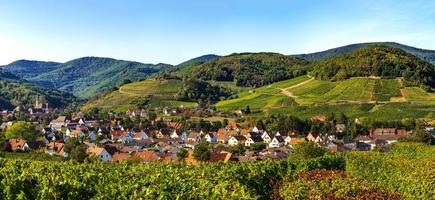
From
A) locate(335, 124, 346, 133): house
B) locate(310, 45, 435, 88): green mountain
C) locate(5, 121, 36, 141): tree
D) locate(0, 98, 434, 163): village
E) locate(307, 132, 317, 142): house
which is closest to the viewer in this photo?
locate(0, 98, 434, 163): village

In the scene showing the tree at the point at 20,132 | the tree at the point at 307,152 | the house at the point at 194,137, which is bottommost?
the house at the point at 194,137

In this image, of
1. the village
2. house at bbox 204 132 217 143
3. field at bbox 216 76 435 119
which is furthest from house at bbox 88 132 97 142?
field at bbox 216 76 435 119

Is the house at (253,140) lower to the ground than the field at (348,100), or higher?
lower

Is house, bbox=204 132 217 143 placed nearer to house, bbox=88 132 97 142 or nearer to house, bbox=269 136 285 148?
house, bbox=269 136 285 148

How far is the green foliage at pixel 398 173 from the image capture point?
57.5 ft

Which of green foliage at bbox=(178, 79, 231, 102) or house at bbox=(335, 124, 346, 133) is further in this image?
green foliage at bbox=(178, 79, 231, 102)

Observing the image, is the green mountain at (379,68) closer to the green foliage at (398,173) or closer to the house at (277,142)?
the house at (277,142)

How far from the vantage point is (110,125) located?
5620 inches

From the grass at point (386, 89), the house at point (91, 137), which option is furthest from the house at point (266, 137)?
the house at point (91, 137)

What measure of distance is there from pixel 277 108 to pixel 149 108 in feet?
192

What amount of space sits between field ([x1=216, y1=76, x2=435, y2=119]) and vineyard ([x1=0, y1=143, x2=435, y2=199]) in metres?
95.8

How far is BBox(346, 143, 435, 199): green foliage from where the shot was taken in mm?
17516

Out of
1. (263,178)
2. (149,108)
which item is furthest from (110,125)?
(263,178)

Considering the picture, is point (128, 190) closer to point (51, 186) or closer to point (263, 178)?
Result: point (51, 186)
